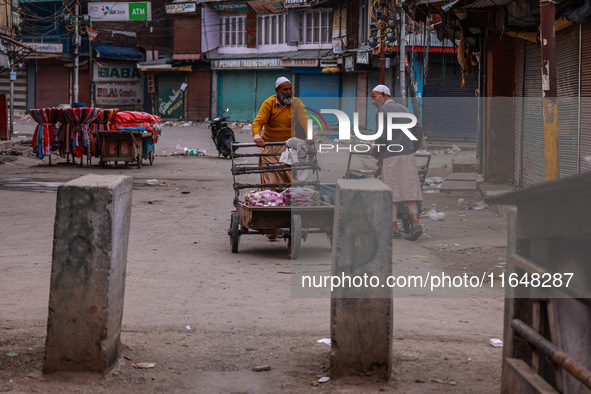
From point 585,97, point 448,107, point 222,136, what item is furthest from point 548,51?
point 448,107

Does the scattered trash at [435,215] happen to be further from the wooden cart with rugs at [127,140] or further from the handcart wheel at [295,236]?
the wooden cart with rugs at [127,140]

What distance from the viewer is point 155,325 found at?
5.30 metres

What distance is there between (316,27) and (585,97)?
30.8 m

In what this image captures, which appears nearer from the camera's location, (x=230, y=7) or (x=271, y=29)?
(x=271, y=29)

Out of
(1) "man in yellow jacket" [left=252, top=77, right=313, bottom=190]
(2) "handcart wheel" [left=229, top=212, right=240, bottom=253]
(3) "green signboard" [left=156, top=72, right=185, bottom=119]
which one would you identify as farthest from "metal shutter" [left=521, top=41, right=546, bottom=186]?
(3) "green signboard" [left=156, top=72, right=185, bottom=119]

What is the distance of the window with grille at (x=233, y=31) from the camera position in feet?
140

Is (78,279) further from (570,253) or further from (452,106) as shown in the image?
(452,106)

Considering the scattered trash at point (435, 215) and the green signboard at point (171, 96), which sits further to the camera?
the green signboard at point (171, 96)

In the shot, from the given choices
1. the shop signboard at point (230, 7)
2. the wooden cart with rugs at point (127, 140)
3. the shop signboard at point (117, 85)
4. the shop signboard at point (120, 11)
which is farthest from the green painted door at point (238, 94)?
the wooden cart with rugs at point (127, 140)

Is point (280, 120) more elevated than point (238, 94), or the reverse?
point (238, 94)

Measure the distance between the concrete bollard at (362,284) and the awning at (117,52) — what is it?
43604mm

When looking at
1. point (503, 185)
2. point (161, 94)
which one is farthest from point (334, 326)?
point (161, 94)

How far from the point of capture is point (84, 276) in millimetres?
4137

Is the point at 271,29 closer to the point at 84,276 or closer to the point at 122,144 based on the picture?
the point at 122,144
